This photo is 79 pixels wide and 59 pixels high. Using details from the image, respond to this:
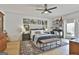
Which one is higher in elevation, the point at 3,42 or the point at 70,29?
the point at 70,29

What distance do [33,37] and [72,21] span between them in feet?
3.23

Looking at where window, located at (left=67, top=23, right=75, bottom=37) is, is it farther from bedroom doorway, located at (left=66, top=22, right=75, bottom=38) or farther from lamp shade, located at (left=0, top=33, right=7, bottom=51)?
lamp shade, located at (left=0, top=33, right=7, bottom=51)

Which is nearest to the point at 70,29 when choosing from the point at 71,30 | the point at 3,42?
the point at 71,30

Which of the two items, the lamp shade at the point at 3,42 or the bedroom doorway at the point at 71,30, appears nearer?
the bedroom doorway at the point at 71,30

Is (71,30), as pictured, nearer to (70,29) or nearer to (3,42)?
(70,29)

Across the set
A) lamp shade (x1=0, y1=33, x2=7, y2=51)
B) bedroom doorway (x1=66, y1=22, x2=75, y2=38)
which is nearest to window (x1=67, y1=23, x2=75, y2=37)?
bedroom doorway (x1=66, y1=22, x2=75, y2=38)

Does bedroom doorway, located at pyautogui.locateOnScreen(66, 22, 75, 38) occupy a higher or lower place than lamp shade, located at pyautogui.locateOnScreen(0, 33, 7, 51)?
higher

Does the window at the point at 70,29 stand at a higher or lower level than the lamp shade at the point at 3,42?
higher

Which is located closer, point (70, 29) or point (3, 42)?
point (70, 29)

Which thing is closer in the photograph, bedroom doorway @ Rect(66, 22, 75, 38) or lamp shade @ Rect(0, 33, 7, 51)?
bedroom doorway @ Rect(66, 22, 75, 38)

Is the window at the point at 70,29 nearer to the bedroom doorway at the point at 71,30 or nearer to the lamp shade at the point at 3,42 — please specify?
the bedroom doorway at the point at 71,30

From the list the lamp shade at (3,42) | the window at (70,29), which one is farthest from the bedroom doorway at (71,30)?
the lamp shade at (3,42)

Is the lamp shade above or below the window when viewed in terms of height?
below
